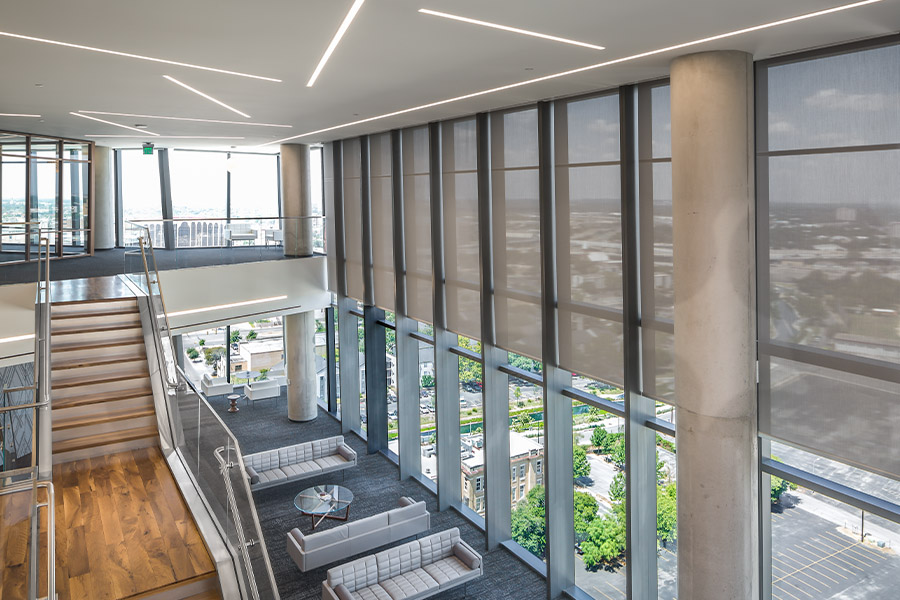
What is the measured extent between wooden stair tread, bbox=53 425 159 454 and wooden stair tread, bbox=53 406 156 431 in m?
0.14

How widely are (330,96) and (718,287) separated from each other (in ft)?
17.2

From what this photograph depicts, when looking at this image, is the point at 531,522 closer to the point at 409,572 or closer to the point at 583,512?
the point at 583,512

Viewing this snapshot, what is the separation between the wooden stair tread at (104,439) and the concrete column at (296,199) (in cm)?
812

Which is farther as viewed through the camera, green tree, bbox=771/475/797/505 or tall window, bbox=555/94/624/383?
tall window, bbox=555/94/624/383

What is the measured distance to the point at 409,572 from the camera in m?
9.49

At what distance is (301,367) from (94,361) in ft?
28.3

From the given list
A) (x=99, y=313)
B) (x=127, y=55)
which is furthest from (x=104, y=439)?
(x=127, y=55)

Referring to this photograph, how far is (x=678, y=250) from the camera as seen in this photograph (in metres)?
6.25

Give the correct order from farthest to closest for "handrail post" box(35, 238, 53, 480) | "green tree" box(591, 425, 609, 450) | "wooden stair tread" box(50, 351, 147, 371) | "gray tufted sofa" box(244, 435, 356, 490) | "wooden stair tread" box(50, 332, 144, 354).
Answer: "gray tufted sofa" box(244, 435, 356, 490) → "green tree" box(591, 425, 609, 450) → "wooden stair tread" box(50, 332, 144, 354) → "wooden stair tread" box(50, 351, 147, 371) → "handrail post" box(35, 238, 53, 480)

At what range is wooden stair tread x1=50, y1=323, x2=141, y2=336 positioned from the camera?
8766 millimetres

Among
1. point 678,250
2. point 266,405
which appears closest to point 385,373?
point 266,405

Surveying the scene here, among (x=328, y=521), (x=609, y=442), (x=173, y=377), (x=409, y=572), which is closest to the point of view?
(x=173, y=377)

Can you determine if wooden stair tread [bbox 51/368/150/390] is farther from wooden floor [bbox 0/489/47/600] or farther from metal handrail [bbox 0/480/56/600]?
metal handrail [bbox 0/480/56/600]

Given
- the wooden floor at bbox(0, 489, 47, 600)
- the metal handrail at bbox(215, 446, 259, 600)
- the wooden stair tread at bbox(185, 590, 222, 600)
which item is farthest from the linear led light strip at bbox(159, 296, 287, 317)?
the wooden floor at bbox(0, 489, 47, 600)
